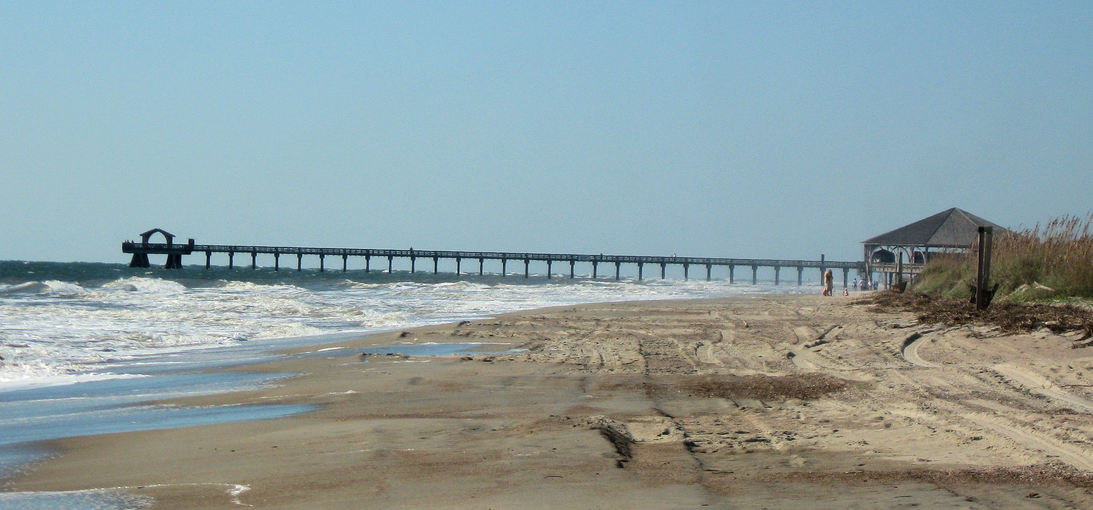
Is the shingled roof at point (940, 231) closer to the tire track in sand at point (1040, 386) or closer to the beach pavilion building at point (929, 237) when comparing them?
the beach pavilion building at point (929, 237)

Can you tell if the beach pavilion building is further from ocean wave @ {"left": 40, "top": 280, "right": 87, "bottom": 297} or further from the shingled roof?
ocean wave @ {"left": 40, "top": 280, "right": 87, "bottom": 297}

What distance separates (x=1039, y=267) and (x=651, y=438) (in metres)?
12.1

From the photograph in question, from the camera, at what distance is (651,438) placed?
5492 millimetres

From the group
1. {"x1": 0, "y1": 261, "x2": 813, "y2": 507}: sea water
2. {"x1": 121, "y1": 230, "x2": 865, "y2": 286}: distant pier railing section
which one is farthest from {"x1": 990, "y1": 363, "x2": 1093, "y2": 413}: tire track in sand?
{"x1": 121, "y1": 230, "x2": 865, "y2": 286}: distant pier railing section

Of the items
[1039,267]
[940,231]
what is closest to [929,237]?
[940,231]

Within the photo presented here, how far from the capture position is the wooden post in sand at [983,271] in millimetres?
13750

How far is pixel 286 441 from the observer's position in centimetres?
578

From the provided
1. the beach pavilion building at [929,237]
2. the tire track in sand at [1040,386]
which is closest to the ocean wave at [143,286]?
the beach pavilion building at [929,237]

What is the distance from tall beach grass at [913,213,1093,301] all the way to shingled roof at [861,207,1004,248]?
58.4ft

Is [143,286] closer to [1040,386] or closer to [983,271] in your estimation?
[983,271]

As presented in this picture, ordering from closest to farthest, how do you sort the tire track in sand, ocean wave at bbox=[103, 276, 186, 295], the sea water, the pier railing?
1. the tire track in sand
2. the sea water
3. ocean wave at bbox=[103, 276, 186, 295]
4. the pier railing

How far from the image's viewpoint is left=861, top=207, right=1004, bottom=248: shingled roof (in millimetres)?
37125

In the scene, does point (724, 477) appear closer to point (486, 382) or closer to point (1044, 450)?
point (1044, 450)

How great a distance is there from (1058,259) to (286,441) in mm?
12798
